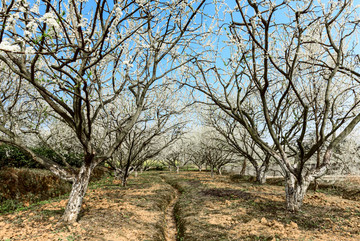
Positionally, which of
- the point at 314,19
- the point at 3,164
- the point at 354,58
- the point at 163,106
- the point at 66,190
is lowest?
the point at 66,190

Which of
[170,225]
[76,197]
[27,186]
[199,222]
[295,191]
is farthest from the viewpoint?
[27,186]

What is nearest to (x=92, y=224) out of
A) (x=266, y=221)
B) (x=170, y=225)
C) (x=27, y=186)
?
(x=170, y=225)

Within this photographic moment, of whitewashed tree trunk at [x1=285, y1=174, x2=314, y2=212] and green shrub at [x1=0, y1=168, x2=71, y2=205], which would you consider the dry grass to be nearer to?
whitewashed tree trunk at [x1=285, y1=174, x2=314, y2=212]

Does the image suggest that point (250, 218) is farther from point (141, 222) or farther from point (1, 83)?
point (1, 83)

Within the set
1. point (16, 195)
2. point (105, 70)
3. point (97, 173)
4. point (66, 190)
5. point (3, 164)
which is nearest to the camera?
point (105, 70)

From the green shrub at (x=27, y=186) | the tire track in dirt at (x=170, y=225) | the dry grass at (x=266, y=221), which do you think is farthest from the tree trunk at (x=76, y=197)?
the green shrub at (x=27, y=186)

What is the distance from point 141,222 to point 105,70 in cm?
486

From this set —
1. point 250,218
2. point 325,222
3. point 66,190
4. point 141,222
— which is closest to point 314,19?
point 325,222

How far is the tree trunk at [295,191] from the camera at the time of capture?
19.0ft

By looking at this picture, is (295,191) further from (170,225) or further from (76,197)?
(76,197)

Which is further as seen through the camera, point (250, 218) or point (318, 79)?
point (318, 79)

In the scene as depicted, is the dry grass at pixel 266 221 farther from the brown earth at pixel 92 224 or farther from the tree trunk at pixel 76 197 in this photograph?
the tree trunk at pixel 76 197

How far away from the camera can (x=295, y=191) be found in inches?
232

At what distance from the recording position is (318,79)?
6.71 meters
